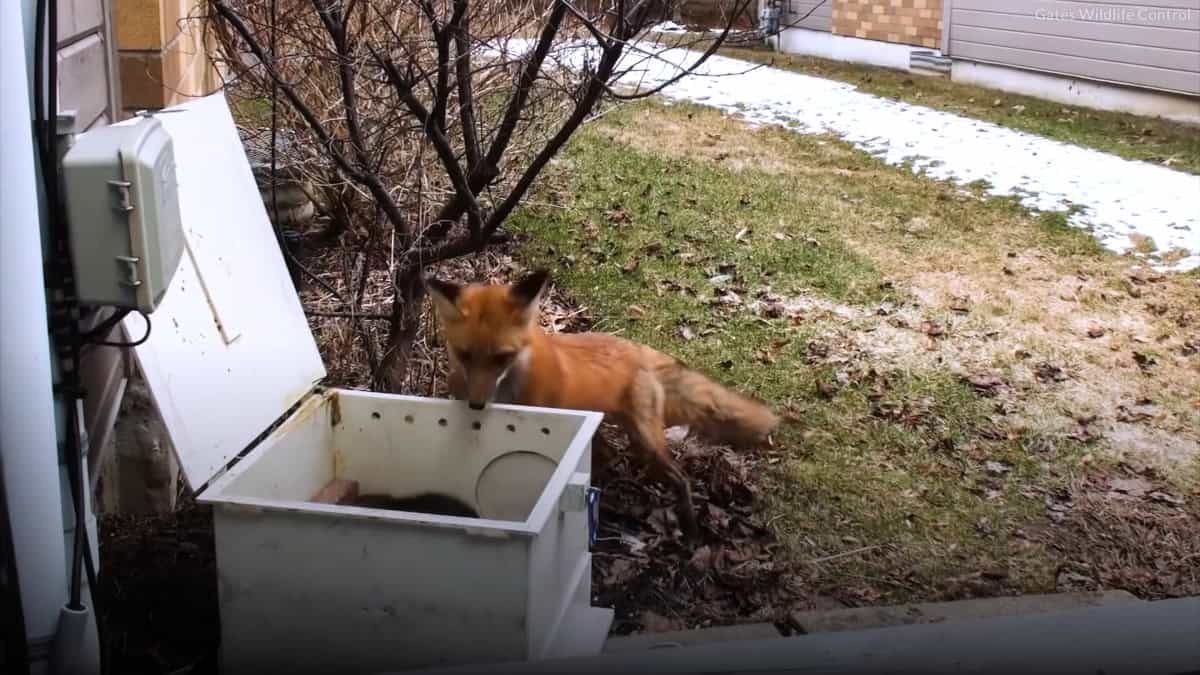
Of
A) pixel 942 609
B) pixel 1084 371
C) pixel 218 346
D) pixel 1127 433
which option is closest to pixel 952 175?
pixel 1084 371

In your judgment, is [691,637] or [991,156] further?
[991,156]

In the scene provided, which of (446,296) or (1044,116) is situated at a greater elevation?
(1044,116)

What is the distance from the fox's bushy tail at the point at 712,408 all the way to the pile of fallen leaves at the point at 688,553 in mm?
258

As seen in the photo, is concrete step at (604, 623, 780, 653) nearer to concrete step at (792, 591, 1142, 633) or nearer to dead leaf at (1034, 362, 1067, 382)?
concrete step at (792, 591, 1142, 633)

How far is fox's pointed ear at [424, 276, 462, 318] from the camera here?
11.9 feet

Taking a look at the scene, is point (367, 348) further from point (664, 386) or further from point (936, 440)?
point (936, 440)

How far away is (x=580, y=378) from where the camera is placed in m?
4.05

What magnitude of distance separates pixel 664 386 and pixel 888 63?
12735mm

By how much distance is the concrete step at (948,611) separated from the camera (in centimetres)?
351

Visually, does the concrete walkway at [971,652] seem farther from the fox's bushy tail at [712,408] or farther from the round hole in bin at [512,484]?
the fox's bushy tail at [712,408]

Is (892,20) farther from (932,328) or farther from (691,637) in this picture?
(691,637)

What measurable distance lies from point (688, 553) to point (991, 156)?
277 inches

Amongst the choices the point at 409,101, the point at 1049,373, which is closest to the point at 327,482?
the point at 409,101

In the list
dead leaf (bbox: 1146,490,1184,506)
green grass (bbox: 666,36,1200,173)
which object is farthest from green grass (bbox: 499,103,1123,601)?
green grass (bbox: 666,36,1200,173)
